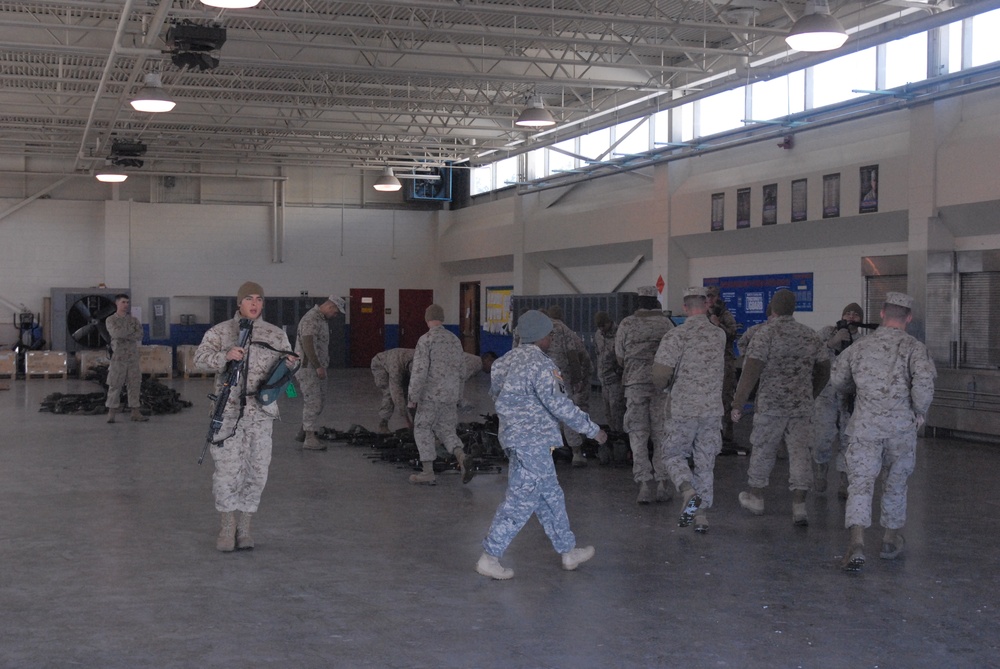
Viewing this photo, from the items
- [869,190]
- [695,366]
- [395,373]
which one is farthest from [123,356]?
[869,190]

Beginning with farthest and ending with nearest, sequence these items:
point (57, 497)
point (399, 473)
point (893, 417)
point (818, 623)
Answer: point (399, 473)
point (57, 497)
point (893, 417)
point (818, 623)

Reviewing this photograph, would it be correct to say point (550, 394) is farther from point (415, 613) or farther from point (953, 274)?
point (953, 274)

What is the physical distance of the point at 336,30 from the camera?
16719mm

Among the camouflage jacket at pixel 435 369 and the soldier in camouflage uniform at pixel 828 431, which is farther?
the camouflage jacket at pixel 435 369

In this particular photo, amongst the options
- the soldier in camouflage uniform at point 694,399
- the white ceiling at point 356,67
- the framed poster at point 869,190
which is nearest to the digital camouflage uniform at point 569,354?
the soldier in camouflage uniform at point 694,399

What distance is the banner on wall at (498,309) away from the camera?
26906mm

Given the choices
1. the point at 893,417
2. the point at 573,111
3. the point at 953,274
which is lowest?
the point at 893,417

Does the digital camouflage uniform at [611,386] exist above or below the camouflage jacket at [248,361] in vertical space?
below

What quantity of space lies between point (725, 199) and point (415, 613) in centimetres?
1349

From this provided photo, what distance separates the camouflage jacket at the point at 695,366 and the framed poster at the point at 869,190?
26.3 feet

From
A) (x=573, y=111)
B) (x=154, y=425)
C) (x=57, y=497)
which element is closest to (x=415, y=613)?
(x=57, y=497)

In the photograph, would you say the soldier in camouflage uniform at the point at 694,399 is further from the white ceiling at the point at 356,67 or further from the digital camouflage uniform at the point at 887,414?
the white ceiling at the point at 356,67

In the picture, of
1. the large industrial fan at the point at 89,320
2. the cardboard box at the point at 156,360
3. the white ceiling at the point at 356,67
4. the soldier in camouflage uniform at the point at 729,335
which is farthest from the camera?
the large industrial fan at the point at 89,320

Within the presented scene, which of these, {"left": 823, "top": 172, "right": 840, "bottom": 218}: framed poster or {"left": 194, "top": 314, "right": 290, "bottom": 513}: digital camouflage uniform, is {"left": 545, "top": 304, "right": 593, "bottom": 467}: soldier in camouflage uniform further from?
{"left": 823, "top": 172, "right": 840, "bottom": 218}: framed poster
